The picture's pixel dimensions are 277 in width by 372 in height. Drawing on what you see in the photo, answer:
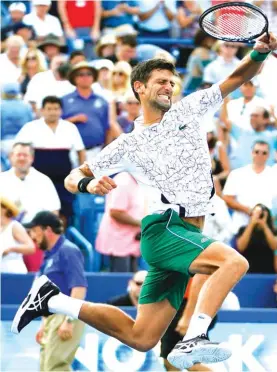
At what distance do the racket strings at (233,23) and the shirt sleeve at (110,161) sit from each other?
3.11 feet

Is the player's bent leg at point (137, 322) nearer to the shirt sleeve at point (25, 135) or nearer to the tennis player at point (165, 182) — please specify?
the tennis player at point (165, 182)

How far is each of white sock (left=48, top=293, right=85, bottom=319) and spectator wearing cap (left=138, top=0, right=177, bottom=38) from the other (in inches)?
363

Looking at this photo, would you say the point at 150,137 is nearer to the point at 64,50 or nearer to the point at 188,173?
the point at 188,173

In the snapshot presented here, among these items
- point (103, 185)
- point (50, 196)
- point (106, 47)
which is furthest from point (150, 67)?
point (106, 47)

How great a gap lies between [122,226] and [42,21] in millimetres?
5273

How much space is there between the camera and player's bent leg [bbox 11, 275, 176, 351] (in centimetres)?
850

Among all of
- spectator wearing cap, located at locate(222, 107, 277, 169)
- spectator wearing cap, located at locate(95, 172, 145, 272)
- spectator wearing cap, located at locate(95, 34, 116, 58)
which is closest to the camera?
spectator wearing cap, located at locate(95, 172, 145, 272)

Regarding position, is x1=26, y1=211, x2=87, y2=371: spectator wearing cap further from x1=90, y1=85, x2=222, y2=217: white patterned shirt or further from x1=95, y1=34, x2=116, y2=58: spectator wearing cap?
x1=95, y1=34, x2=116, y2=58: spectator wearing cap

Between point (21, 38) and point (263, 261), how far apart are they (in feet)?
16.3

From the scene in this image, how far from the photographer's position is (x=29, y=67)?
50.0 ft

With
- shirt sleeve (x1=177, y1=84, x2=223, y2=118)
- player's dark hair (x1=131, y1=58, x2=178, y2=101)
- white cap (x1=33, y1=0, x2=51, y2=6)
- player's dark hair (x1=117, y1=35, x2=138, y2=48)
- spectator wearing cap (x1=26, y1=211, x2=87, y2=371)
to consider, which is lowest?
spectator wearing cap (x1=26, y1=211, x2=87, y2=371)

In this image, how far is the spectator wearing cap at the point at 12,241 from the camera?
39.3 ft

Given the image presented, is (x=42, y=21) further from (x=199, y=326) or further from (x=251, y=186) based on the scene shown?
(x=199, y=326)

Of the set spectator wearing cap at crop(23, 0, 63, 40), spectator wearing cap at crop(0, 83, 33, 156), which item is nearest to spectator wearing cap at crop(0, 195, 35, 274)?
spectator wearing cap at crop(0, 83, 33, 156)
